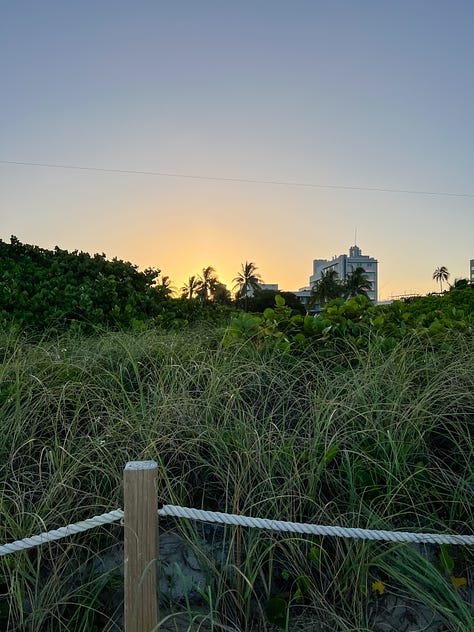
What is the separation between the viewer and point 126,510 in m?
1.53

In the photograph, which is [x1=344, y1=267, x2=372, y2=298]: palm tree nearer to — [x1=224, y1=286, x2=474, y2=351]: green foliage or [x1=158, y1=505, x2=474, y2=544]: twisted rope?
[x1=224, y1=286, x2=474, y2=351]: green foliage

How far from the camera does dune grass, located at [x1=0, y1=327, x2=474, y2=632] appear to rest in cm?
188

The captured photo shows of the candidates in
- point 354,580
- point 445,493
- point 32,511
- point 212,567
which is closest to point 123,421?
point 32,511

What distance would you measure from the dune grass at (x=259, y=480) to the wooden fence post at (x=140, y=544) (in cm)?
19

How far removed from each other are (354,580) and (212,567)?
52 cm

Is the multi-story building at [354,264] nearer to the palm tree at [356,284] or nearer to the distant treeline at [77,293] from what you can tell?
the palm tree at [356,284]

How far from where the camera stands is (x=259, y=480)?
7.31 ft

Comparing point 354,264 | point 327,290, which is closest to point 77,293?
point 327,290

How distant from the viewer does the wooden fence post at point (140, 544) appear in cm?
152

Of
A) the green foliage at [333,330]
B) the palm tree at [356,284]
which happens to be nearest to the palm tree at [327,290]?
the palm tree at [356,284]

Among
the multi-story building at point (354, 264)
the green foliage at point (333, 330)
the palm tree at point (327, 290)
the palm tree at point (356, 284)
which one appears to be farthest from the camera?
the multi-story building at point (354, 264)

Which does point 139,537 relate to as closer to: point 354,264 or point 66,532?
point 66,532

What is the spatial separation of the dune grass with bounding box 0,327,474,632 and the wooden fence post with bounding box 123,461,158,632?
19cm

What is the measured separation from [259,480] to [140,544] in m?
0.79
